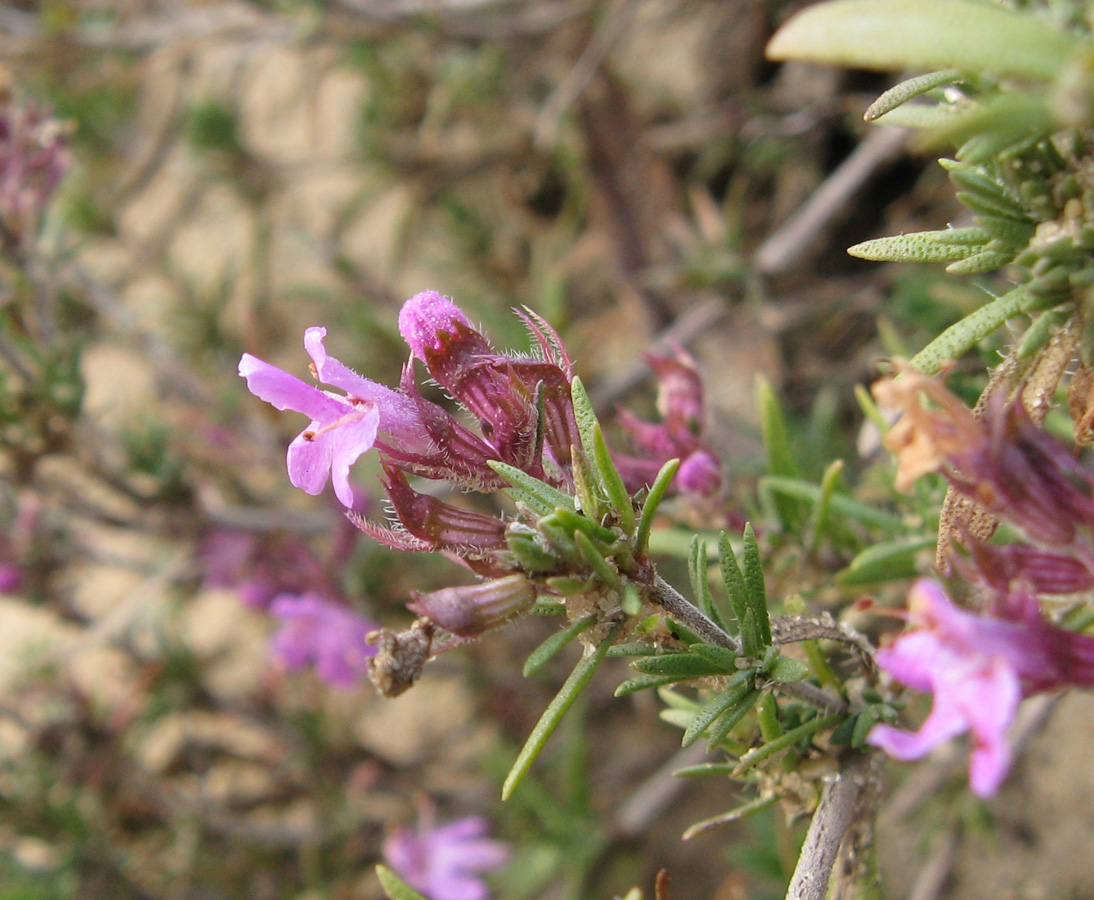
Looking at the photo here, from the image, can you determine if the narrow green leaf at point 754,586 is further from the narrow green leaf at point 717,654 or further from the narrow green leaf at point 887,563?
the narrow green leaf at point 887,563

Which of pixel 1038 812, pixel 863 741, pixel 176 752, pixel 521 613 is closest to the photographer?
A: pixel 521 613

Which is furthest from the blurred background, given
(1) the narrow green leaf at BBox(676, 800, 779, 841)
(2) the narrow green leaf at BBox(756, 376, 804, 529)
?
(1) the narrow green leaf at BBox(676, 800, 779, 841)

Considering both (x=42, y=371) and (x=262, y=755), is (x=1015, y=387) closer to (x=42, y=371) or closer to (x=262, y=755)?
(x=42, y=371)

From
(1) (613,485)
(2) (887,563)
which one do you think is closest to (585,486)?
(1) (613,485)

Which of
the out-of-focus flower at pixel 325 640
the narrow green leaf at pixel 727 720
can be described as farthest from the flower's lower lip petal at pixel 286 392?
the out-of-focus flower at pixel 325 640

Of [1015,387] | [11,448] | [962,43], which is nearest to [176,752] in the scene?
[11,448]

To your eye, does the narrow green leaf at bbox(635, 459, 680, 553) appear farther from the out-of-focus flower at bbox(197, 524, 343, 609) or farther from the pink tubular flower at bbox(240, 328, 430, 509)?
the out-of-focus flower at bbox(197, 524, 343, 609)

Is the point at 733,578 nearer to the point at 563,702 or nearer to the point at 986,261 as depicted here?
the point at 563,702
